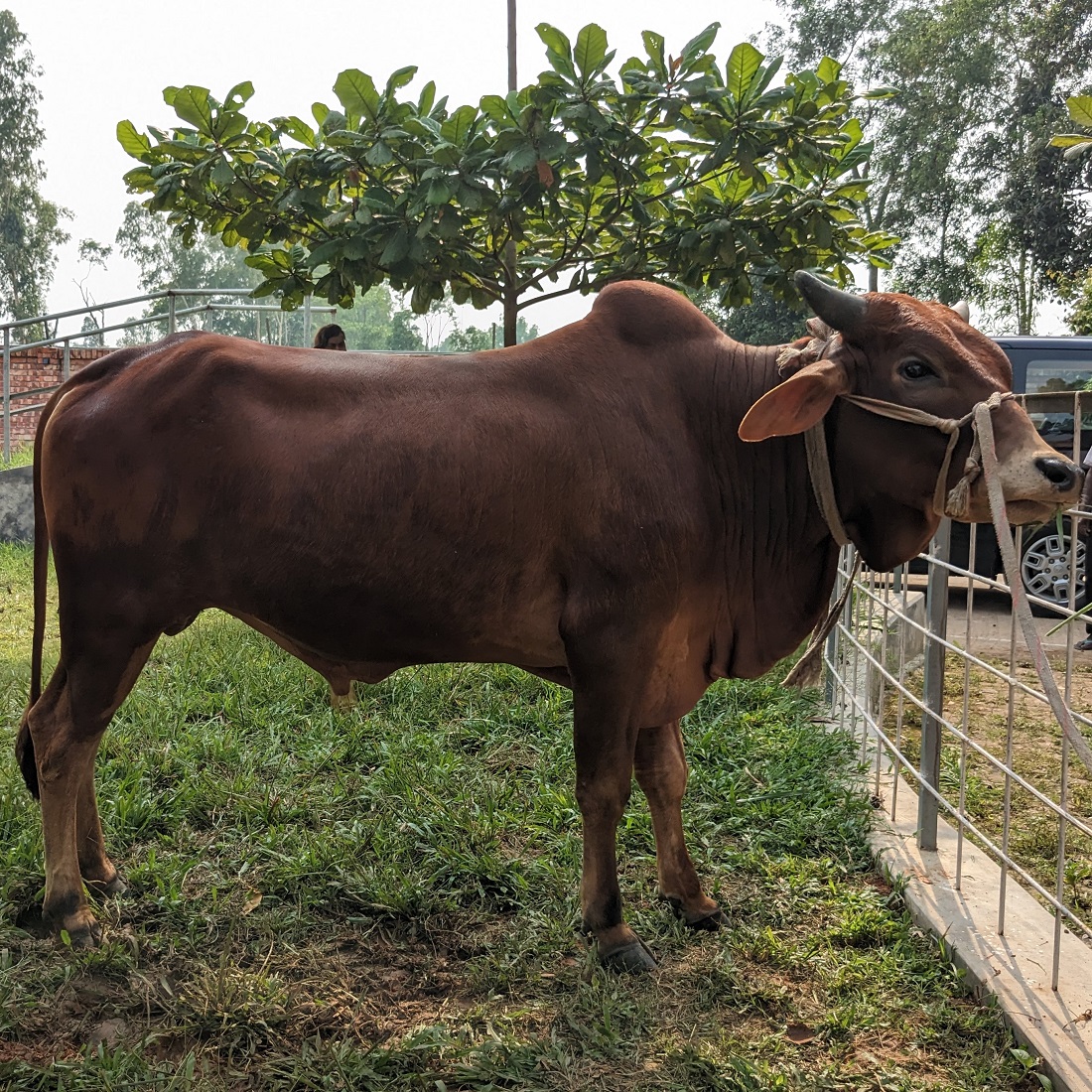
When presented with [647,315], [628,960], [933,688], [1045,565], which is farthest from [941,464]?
Result: [1045,565]

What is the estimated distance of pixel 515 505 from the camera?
9.08 ft

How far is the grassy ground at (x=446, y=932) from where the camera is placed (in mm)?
2451

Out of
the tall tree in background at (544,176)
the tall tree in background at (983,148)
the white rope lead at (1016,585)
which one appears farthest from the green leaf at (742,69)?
the tall tree in background at (983,148)

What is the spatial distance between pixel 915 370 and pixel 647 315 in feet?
2.71

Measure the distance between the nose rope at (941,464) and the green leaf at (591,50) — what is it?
179 cm

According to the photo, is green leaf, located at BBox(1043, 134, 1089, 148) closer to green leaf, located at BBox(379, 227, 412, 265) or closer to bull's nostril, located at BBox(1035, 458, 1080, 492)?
bull's nostril, located at BBox(1035, 458, 1080, 492)

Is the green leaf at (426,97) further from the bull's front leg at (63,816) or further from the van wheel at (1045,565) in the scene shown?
the van wheel at (1045,565)

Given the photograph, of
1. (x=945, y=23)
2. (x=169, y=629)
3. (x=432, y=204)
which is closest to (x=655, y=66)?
(x=432, y=204)

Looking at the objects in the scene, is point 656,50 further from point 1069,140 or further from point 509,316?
point 1069,140

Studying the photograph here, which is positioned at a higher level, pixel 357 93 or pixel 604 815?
pixel 357 93

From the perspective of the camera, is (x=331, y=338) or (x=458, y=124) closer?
(x=458, y=124)

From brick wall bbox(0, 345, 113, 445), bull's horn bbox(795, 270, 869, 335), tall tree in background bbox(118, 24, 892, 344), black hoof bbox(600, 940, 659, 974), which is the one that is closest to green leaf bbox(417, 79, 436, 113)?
tall tree in background bbox(118, 24, 892, 344)

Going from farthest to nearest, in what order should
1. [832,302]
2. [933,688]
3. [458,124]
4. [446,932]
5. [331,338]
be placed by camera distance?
[331,338], [458,124], [933,688], [446,932], [832,302]

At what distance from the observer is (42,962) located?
2.82 metres
